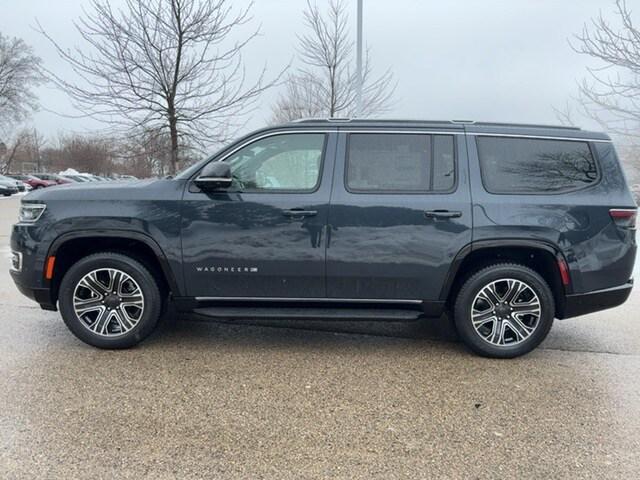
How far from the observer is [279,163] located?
155 inches

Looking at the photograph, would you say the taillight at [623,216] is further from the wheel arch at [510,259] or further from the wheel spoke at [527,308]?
the wheel spoke at [527,308]

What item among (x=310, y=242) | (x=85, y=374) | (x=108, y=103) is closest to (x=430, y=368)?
(x=310, y=242)

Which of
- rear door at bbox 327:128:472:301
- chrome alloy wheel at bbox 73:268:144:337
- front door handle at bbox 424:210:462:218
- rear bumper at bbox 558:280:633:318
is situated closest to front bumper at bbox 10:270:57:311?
chrome alloy wheel at bbox 73:268:144:337

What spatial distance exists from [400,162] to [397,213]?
44 centimetres

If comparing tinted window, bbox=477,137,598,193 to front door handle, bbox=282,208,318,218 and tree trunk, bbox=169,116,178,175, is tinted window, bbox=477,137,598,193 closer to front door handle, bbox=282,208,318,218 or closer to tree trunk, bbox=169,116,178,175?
front door handle, bbox=282,208,318,218

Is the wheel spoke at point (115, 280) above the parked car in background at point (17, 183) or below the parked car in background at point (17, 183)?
below

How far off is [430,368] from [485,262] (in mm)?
1012

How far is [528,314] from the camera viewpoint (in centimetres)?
389

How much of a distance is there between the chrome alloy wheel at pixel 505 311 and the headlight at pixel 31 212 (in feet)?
12.0

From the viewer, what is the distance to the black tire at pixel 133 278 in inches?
153

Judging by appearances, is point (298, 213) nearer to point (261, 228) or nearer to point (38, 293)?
point (261, 228)

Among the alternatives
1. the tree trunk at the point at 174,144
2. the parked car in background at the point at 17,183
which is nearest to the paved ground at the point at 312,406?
the tree trunk at the point at 174,144

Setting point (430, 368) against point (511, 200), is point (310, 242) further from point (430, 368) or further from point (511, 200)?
point (511, 200)

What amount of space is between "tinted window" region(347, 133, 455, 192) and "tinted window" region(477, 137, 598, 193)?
331 mm
